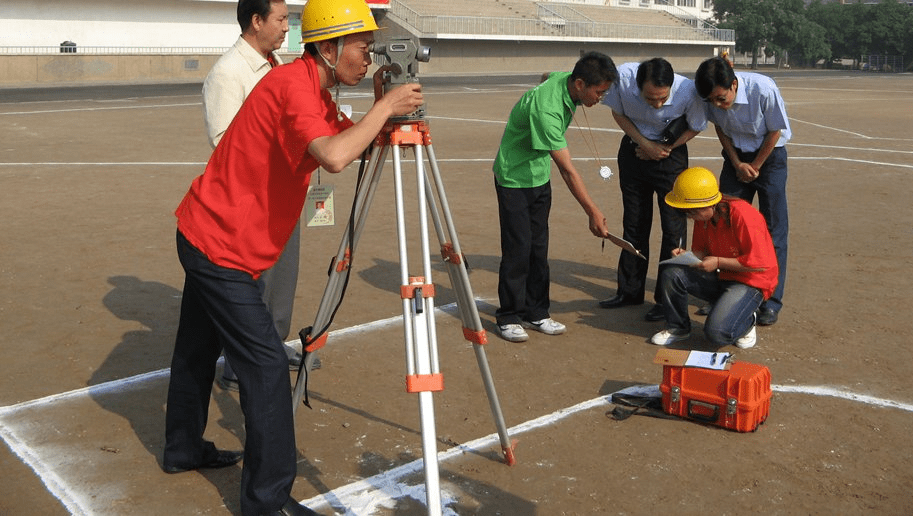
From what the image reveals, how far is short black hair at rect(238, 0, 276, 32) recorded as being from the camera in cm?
591

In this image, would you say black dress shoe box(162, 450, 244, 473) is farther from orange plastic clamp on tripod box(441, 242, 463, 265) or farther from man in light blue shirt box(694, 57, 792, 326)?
man in light blue shirt box(694, 57, 792, 326)

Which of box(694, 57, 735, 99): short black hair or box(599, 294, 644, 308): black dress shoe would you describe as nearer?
box(694, 57, 735, 99): short black hair

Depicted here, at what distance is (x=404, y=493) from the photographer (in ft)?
15.7

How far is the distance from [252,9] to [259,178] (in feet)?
7.14

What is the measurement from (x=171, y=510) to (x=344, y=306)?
3509 mm

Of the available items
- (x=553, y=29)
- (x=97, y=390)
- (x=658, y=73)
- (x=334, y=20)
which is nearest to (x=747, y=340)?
(x=658, y=73)

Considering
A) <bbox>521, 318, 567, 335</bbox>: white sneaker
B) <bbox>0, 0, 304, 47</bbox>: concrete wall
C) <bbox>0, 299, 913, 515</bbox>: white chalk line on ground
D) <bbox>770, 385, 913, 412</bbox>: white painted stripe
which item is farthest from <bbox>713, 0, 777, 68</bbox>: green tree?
<bbox>0, 299, 913, 515</bbox>: white chalk line on ground

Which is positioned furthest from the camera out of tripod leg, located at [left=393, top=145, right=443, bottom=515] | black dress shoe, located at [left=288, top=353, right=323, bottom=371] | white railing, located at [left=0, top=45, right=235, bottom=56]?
white railing, located at [left=0, top=45, right=235, bottom=56]

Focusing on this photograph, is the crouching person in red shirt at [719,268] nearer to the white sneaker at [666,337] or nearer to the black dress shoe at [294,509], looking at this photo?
the white sneaker at [666,337]

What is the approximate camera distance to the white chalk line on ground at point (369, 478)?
4.69 m

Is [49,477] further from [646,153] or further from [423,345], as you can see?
[646,153]

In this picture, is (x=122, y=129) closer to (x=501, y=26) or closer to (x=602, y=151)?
(x=602, y=151)

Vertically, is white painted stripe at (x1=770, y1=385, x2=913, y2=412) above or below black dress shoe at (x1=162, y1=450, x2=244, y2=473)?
below

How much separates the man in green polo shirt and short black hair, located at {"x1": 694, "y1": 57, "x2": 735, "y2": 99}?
0.65 m
